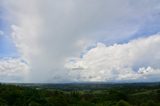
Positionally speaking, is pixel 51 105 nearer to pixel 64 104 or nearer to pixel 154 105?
pixel 64 104

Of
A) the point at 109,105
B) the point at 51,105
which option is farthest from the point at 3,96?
the point at 109,105

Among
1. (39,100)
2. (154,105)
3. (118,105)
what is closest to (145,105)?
(154,105)

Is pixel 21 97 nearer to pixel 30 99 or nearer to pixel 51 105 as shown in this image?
pixel 30 99

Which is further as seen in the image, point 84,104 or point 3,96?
point 3,96

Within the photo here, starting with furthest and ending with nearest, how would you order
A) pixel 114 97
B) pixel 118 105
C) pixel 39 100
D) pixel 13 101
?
pixel 114 97 < pixel 13 101 < pixel 39 100 < pixel 118 105

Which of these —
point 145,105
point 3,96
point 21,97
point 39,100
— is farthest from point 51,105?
point 145,105

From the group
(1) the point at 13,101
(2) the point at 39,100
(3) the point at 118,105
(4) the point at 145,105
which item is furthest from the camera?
(1) the point at 13,101

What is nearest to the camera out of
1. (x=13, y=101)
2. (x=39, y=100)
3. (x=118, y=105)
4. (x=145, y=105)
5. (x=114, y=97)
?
(x=118, y=105)

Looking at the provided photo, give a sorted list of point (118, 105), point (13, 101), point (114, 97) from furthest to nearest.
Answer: point (114, 97) < point (13, 101) < point (118, 105)

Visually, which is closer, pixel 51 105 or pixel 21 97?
pixel 51 105
